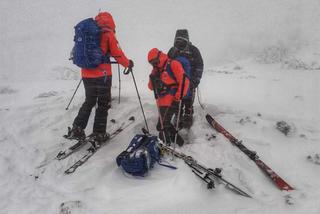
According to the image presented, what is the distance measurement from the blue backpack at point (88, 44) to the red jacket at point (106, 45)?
124mm

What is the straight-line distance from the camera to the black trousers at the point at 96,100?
6391 mm

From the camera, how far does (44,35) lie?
26.2 metres

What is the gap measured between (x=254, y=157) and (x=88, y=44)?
407cm

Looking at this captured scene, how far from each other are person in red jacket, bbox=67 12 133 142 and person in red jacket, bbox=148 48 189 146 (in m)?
0.65

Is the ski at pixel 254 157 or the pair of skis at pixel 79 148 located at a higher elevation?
the ski at pixel 254 157

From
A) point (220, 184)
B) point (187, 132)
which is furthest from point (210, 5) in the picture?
point (220, 184)

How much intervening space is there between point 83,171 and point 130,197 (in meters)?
1.28

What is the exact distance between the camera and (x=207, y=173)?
5.18 metres

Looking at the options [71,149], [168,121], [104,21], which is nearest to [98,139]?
[71,149]

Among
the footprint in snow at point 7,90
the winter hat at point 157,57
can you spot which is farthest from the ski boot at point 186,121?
the footprint in snow at point 7,90

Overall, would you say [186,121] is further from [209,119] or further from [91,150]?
[91,150]

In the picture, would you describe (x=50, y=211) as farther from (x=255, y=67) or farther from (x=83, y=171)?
(x=255, y=67)

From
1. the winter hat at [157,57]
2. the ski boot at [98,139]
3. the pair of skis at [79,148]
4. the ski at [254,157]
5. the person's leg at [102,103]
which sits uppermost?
the winter hat at [157,57]

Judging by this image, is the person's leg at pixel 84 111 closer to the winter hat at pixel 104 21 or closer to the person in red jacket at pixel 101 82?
the person in red jacket at pixel 101 82
